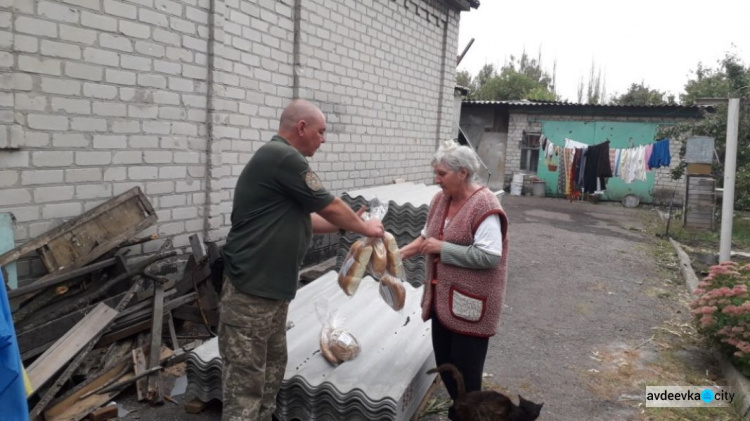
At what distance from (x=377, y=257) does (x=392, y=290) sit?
25 centimetres

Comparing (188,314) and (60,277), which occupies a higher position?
(60,277)

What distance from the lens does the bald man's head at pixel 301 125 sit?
2742mm

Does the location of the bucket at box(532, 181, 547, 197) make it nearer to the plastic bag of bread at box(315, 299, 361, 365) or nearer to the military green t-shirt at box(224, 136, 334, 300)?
the plastic bag of bread at box(315, 299, 361, 365)

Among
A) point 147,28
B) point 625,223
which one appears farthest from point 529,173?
point 147,28

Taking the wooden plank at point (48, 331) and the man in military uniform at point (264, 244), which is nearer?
the man in military uniform at point (264, 244)

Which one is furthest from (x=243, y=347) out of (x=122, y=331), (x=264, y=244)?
(x=122, y=331)

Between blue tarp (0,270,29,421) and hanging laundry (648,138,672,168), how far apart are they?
636 inches

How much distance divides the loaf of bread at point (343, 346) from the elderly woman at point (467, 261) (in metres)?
0.77

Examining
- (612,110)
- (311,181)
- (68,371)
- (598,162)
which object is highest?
(612,110)

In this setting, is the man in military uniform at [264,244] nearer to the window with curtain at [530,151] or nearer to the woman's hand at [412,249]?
the woman's hand at [412,249]

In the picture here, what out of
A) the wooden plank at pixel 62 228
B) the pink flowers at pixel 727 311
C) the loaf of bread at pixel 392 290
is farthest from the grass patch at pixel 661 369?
the wooden plank at pixel 62 228

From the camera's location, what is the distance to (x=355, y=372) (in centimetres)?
323

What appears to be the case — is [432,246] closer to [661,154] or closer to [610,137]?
[661,154]

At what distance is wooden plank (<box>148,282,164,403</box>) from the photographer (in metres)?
3.66
